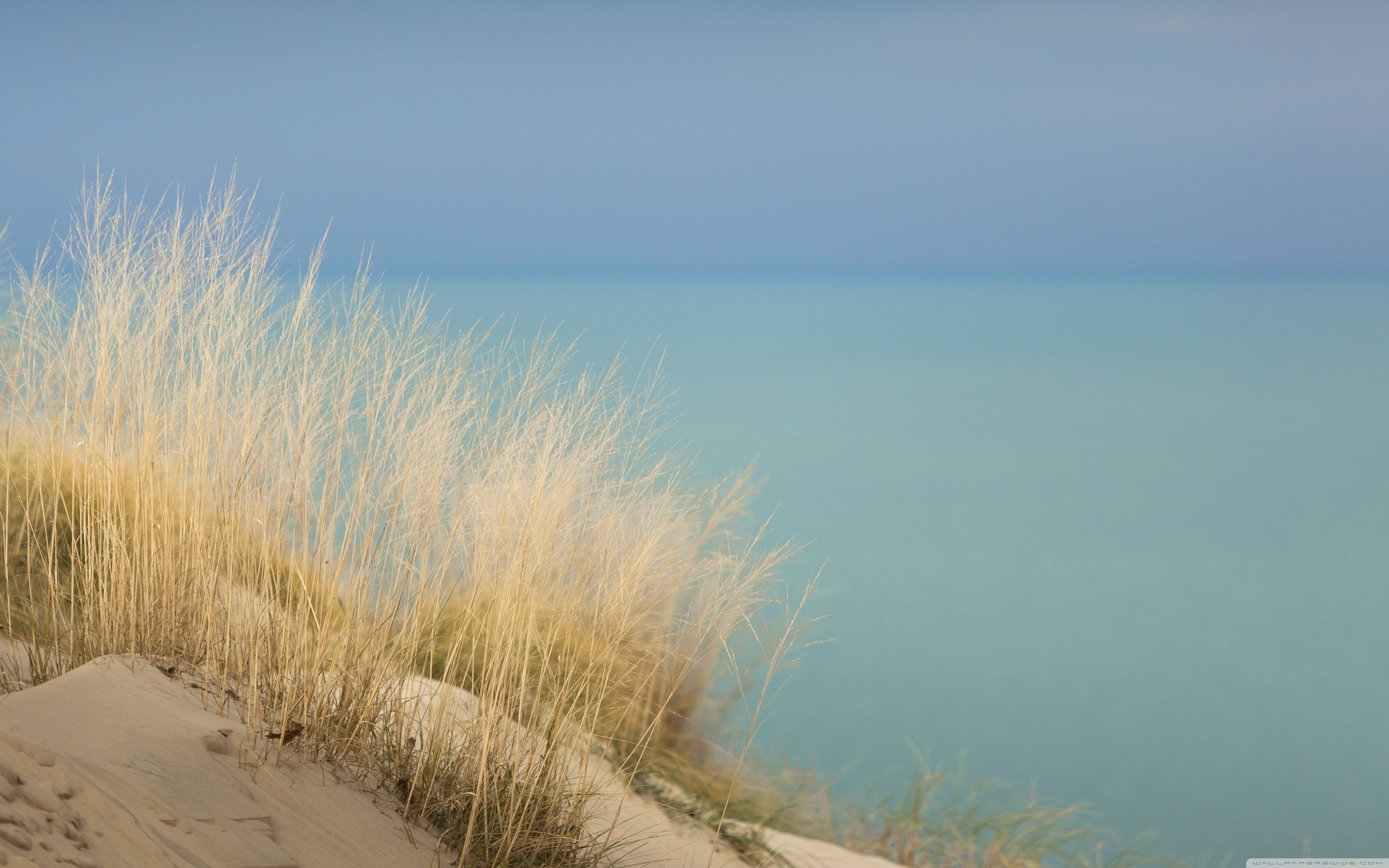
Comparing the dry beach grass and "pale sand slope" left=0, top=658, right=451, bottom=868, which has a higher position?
the dry beach grass

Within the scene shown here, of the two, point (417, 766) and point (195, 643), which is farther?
point (195, 643)

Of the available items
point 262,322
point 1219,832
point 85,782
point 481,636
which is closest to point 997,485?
point 1219,832

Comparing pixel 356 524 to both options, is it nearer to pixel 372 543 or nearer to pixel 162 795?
pixel 372 543

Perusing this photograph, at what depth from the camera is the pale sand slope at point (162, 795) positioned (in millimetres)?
1372

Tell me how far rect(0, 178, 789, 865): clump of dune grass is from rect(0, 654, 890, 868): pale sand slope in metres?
0.10

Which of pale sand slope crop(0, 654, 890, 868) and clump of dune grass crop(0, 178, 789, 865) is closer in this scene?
pale sand slope crop(0, 654, 890, 868)

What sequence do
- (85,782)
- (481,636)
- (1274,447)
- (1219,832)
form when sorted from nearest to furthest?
(85,782), (481,636), (1219,832), (1274,447)

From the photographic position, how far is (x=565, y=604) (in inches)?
93.3

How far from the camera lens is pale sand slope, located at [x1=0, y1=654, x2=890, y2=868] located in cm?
137

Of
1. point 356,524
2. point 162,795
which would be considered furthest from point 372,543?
point 162,795

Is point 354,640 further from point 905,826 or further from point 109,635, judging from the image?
point 905,826

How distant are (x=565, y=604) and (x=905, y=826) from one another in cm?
158

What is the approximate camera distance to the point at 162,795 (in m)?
1.61

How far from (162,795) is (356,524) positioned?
66 centimetres
